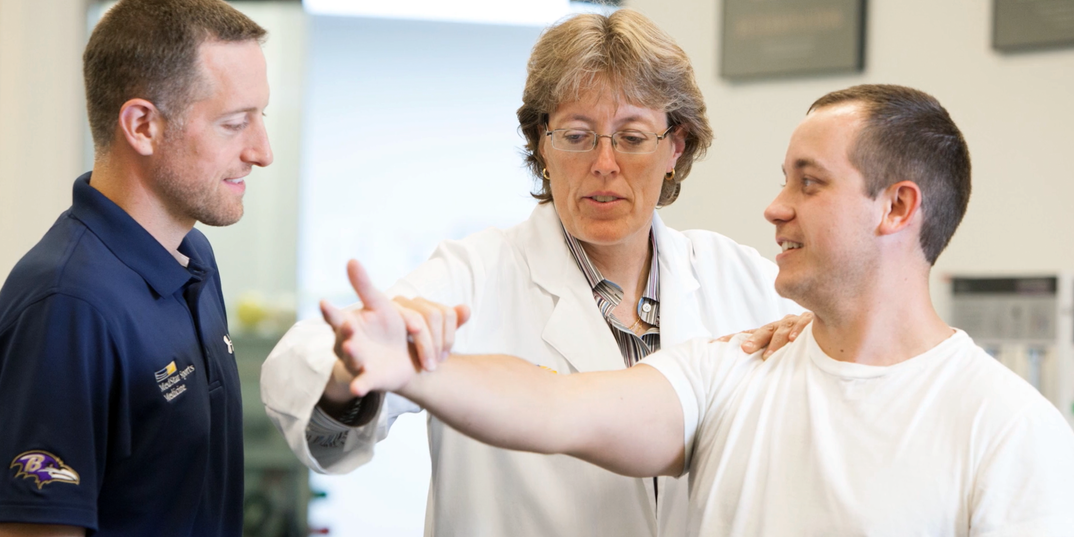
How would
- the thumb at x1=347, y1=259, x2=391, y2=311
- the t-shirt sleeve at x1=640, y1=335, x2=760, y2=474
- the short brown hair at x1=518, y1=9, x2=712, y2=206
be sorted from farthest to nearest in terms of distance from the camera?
the short brown hair at x1=518, y1=9, x2=712, y2=206
the t-shirt sleeve at x1=640, y1=335, x2=760, y2=474
the thumb at x1=347, y1=259, x2=391, y2=311

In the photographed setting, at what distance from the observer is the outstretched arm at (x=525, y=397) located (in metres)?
0.93

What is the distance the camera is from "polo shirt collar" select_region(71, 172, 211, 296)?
1.32 metres

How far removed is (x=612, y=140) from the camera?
1.54 metres

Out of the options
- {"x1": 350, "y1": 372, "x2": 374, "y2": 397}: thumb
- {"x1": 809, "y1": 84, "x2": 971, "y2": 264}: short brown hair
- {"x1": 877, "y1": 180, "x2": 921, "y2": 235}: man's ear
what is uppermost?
{"x1": 809, "y1": 84, "x2": 971, "y2": 264}: short brown hair

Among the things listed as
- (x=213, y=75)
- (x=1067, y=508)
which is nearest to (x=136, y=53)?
(x=213, y=75)

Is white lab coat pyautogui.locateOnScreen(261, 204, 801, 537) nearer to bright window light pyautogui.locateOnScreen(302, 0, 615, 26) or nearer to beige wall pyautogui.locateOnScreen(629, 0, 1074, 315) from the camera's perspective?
beige wall pyautogui.locateOnScreen(629, 0, 1074, 315)

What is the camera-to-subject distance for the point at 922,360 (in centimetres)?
120

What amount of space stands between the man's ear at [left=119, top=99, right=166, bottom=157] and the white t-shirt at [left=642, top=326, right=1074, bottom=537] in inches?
31.7

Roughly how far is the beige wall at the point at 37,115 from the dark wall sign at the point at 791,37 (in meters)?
2.32

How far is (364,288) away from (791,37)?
2.14 meters

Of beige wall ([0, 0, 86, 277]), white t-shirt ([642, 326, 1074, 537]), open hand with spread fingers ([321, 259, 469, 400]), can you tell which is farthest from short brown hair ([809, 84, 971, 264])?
beige wall ([0, 0, 86, 277])

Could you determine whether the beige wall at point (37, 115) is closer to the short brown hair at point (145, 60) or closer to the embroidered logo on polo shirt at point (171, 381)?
the short brown hair at point (145, 60)

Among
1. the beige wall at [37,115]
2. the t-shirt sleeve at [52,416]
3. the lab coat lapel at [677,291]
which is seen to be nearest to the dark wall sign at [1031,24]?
the lab coat lapel at [677,291]

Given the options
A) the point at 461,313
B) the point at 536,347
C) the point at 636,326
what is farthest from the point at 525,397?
the point at 636,326
